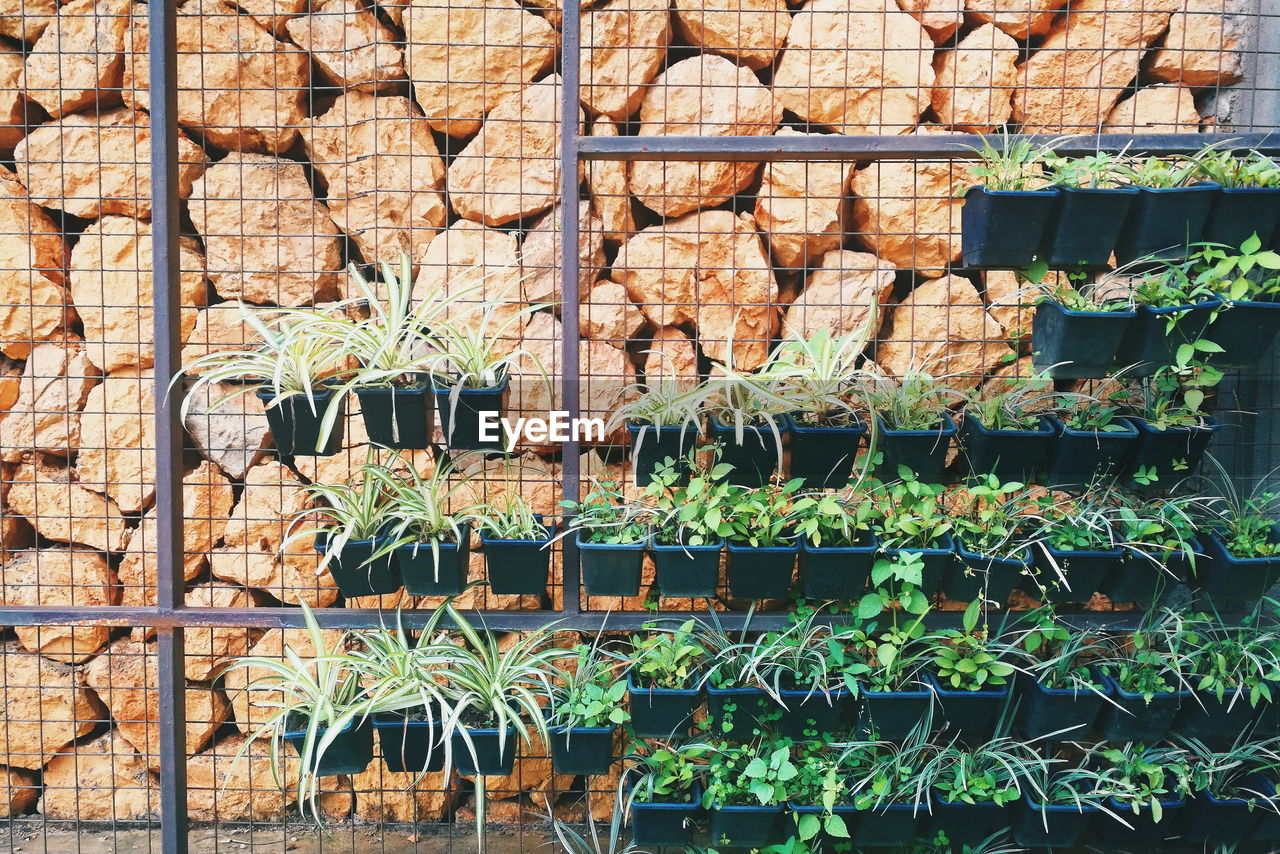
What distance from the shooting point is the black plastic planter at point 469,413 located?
2062 mm

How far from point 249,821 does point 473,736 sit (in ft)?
3.73

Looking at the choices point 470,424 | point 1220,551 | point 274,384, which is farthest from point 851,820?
point 274,384

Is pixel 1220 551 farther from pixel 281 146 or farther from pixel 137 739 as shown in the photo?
pixel 137 739

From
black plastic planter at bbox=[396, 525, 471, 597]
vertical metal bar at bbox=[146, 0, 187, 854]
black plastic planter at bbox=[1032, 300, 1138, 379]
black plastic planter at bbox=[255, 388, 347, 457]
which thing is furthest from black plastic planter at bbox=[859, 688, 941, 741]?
vertical metal bar at bbox=[146, 0, 187, 854]

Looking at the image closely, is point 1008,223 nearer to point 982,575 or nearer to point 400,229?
point 982,575

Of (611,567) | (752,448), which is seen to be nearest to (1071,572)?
(752,448)

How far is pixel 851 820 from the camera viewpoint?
2.19 m

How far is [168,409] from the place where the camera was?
7.30ft

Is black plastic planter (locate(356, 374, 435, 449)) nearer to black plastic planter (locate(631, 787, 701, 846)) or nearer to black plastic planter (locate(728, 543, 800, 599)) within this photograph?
black plastic planter (locate(728, 543, 800, 599))

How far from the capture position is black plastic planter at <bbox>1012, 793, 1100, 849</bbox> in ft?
6.93

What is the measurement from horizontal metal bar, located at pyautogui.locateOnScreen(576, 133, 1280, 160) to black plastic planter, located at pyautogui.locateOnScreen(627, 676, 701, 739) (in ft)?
3.92

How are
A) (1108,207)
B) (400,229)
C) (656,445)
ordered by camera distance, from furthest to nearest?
(400,229) → (656,445) → (1108,207)

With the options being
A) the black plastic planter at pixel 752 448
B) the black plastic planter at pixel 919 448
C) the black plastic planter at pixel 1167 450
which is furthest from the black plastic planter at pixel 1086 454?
the black plastic planter at pixel 752 448

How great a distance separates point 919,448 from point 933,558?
0.80ft
